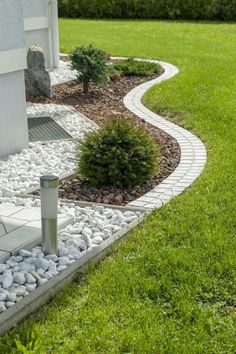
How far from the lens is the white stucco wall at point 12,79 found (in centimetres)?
609

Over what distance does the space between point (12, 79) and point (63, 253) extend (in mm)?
2993

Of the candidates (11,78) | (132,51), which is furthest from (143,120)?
(132,51)

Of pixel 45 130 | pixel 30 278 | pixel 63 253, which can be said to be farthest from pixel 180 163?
pixel 30 278

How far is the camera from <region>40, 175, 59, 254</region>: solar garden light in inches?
149

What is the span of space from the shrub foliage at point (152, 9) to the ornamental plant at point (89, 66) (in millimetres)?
15036

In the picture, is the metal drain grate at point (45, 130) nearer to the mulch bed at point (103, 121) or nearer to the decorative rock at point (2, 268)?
the mulch bed at point (103, 121)

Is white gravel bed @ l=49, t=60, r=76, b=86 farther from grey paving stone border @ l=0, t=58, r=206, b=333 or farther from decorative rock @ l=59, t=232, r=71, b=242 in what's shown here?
decorative rock @ l=59, t=232, r=71, b=242

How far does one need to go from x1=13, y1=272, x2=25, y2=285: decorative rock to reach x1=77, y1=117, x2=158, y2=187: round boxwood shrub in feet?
6.26

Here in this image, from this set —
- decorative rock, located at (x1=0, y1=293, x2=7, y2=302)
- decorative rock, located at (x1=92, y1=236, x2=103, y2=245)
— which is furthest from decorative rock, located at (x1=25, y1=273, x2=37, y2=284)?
decorative rock, located at (x1=92, y1=236, x2=103, y2=245)

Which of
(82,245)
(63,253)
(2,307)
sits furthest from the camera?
(82,245)

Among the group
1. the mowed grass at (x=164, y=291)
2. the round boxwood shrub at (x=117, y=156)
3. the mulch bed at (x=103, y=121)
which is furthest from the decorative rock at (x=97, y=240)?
the round boxwood shrub at (x=117, y=156)

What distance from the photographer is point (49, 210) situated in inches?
150

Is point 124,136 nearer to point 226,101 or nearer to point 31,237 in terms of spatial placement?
point 31,237

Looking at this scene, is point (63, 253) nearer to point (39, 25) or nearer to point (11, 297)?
point (11, 297)
